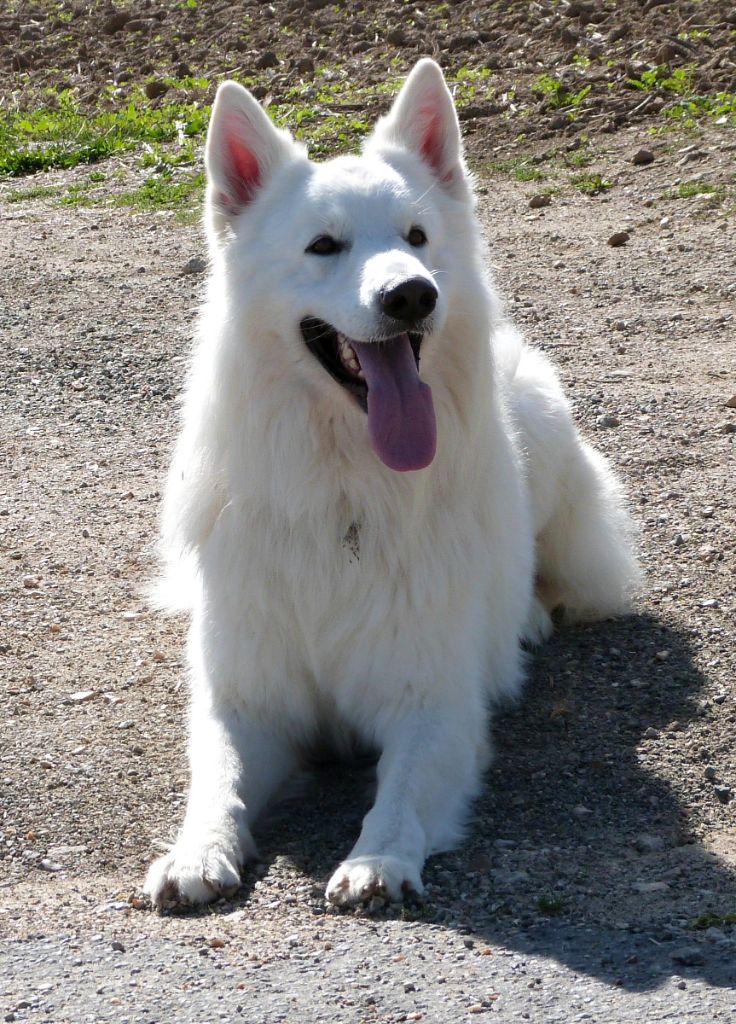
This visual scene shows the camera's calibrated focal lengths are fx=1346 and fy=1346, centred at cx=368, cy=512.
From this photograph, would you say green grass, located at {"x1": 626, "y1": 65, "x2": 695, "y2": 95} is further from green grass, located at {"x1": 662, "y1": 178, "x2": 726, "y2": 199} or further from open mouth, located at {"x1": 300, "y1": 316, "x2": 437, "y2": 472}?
open mouth, located at {"x1": 300, "y1": 316, "x2": 437, "y2": 472}

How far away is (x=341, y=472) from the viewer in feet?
12.9

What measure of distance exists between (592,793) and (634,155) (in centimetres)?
708

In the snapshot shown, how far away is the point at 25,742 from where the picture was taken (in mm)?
4277

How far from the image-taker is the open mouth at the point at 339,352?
3.78m

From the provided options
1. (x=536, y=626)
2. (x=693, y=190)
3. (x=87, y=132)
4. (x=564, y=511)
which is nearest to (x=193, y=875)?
(x=536, y=626)

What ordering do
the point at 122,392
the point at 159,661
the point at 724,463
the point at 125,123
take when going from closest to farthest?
1. the point at 159,661
2. the point at 724,463
3. the point at 122,392
4. the point at 125,123

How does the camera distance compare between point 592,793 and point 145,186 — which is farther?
point 145,186

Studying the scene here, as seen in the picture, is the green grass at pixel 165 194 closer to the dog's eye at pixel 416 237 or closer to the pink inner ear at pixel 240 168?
the pink inner ear at pixel 240 168

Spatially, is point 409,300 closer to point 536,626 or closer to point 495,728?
point 495,728

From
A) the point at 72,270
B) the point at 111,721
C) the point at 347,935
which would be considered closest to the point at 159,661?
the point at 111,721

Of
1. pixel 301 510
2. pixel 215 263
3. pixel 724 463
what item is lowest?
pixel 724 463

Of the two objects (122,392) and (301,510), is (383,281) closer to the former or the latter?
(301,510)

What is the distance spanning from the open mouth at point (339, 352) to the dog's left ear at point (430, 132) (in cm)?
72

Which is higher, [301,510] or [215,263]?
[215,263]
